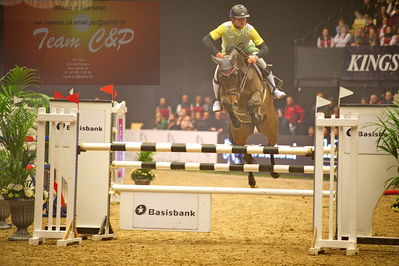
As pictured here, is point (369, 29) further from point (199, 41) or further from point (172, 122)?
point (172, 122)

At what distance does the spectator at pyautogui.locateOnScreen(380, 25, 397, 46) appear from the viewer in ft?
43.5

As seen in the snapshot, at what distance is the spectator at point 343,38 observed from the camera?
44.8 ft

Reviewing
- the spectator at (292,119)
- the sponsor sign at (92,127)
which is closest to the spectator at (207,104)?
the spectator at (292,119)

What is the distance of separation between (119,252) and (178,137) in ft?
30.6

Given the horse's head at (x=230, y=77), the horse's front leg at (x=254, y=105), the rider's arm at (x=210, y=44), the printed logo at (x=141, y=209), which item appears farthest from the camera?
the rider's arm at (x=210, y=44)

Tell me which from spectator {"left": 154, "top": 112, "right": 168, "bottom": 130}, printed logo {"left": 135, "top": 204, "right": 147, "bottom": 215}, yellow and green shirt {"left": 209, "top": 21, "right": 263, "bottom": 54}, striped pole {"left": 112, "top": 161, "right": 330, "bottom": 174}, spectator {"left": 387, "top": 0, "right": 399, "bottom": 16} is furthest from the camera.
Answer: spectator {"left": 154, "top": 112, "right": 168, "bottom": 130}

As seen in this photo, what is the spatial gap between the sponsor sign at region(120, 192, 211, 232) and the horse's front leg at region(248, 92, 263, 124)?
3.39 m

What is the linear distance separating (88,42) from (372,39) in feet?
20.6

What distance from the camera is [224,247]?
198 inches

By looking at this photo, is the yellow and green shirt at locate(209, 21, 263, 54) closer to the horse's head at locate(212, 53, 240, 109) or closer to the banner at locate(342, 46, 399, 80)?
the horse's head at locate(212, 53, 240, 109)

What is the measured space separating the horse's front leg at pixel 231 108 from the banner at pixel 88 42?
6504 mm

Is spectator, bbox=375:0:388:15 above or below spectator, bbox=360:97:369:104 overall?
above

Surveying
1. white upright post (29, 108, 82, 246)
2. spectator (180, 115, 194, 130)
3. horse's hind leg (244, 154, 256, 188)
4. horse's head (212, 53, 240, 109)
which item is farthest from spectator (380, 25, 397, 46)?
white upright post (29, 108, 82, 246)

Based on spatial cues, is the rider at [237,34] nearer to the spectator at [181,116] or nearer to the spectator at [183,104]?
the spectator at [181,116]
